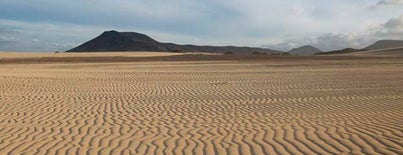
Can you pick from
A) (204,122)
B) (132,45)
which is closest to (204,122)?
(204,122)

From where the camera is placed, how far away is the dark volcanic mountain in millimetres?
143875

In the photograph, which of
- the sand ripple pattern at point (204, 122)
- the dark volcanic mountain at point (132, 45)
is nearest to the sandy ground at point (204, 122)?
the sand ripple pattern at point (204, 122)

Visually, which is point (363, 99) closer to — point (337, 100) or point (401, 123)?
point (337, 100)

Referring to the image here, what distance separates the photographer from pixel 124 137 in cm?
776

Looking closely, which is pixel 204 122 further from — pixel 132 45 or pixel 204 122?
pixel 132 45

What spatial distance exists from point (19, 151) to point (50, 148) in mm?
397

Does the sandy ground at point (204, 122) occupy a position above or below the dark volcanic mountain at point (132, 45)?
above

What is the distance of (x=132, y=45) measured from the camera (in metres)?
144

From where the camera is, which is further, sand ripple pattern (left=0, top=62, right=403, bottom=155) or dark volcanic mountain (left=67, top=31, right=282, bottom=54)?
dark volcanic mountain (left=67, top=31, right=282, bottom=54)

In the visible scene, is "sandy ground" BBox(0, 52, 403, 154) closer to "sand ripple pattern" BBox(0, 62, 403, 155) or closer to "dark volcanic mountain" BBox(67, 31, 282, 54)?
"sand ripple pattern" BBox(0, 62, 403, 155)

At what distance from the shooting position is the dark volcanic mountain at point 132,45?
472 ft

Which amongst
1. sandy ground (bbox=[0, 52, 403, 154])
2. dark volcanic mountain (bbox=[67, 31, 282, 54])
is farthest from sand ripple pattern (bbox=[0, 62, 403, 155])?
dark volcanic mountain (bbox=[67, 31, 282, 54])

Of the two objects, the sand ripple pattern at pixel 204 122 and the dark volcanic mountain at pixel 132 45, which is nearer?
the sand ripple pattern at pixel 204 122

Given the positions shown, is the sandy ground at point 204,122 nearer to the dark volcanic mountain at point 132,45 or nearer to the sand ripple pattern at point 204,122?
the sand ripple pattern at point 204,122
